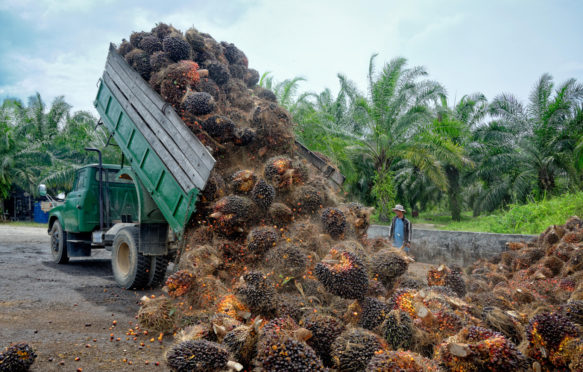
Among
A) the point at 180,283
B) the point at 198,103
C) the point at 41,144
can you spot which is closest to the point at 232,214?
the point at 180,283

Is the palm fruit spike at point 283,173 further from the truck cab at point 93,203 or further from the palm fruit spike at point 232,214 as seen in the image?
the truck cab at point 93,203

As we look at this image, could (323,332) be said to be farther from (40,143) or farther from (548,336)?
(40,143)

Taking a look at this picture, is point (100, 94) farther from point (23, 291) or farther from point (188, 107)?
point (23, 291)

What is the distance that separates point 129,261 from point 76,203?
2.44 m

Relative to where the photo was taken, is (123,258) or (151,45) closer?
(151,45)

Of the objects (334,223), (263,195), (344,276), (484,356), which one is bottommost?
(484,356)

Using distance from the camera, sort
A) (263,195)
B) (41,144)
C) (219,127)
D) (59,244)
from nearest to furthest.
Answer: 1. (263,195)
2. (219,127)
3. (59,244)
4. (41,144)

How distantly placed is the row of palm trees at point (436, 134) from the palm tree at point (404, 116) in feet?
0.12

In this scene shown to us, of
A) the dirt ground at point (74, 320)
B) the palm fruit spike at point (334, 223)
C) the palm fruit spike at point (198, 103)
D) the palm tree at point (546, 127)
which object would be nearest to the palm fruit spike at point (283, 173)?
the palm fruit spike at point (334, 223)

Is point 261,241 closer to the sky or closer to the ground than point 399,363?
closer to the sky

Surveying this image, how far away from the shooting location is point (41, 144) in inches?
941

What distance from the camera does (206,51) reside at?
6.34 m

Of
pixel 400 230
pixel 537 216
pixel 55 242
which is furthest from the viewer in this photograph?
pixel 537 216

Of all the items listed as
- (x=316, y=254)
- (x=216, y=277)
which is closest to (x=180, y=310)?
(x=216, y=277)
